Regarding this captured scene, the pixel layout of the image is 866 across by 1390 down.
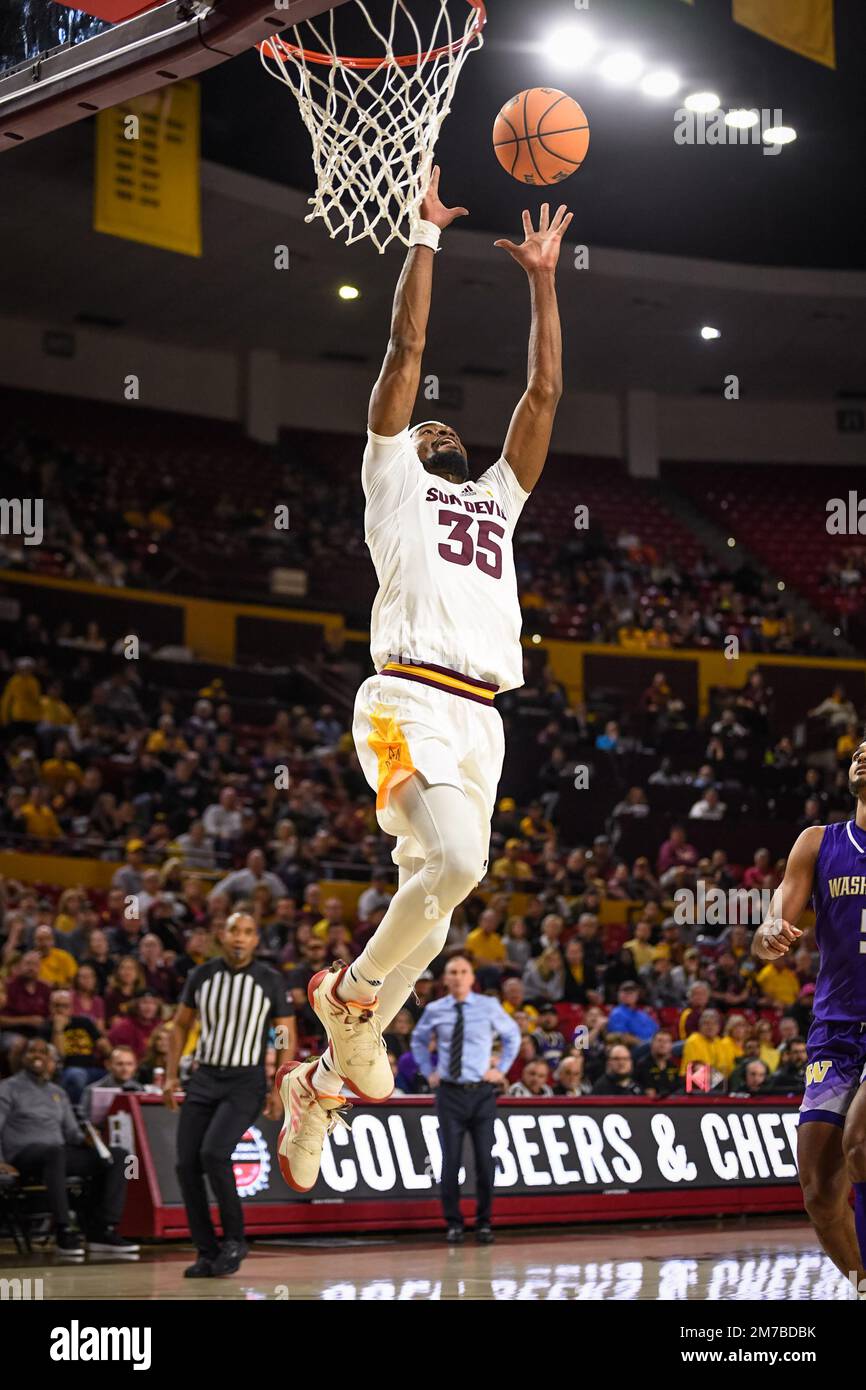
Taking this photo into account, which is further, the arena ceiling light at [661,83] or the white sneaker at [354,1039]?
the arena ceiling light at [661,83]

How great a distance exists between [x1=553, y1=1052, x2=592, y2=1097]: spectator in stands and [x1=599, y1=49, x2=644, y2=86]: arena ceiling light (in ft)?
42.4

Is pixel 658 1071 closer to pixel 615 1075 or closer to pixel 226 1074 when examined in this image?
pixel 615 1075

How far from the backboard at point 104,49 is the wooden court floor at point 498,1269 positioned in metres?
4.99

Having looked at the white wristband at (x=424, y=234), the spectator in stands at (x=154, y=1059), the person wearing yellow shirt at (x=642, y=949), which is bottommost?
the spectator in stands at (x=154, y=1059)

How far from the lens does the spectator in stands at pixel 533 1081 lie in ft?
44.5

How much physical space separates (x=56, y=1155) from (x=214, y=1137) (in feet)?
5.63

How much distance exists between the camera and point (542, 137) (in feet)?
22.9

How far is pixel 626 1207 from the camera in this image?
13398mm

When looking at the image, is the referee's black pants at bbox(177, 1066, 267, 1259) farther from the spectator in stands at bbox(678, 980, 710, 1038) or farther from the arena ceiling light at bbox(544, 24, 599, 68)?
the arena ceiling light at bbox(544, 24, 599, 68)

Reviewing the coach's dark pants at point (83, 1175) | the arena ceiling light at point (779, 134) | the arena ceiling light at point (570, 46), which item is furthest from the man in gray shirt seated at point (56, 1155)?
the arena ceiling light at point (779, 134)

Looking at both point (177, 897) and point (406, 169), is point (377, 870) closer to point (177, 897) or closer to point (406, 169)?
point (177, 897)

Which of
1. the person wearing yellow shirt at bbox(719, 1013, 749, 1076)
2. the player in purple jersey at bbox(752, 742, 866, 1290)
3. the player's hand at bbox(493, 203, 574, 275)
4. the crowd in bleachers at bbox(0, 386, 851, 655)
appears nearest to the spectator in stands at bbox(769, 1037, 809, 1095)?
the person wearing yellow shirt at bbox(719, 1013, 749, 1076)

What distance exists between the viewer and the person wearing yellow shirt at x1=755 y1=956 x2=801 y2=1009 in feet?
57.1

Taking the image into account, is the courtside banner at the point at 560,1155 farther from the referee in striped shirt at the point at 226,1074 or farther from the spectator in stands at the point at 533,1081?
the referee in striped shirt at the point at 226,1074
